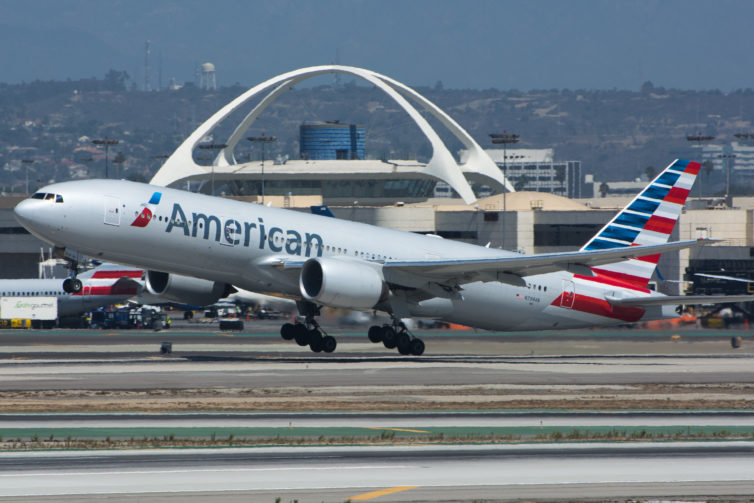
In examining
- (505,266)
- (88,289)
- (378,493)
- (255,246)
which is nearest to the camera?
(378,493)

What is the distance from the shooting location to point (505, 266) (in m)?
44.2

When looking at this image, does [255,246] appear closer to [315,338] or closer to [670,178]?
[315,338]

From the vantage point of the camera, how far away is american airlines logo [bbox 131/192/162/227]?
40750 mm

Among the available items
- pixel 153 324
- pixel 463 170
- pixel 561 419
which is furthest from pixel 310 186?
pixel 561 419

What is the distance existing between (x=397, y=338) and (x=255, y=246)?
7.75 metres

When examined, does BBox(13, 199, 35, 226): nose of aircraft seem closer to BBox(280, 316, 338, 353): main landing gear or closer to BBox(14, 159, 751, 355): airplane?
BBox(14, 159, 751, 355): airplane

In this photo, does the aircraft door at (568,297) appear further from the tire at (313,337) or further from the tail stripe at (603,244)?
the tire at (313,337)

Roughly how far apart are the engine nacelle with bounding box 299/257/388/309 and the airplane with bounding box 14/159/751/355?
0.16 feet

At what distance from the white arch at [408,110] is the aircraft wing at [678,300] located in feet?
388

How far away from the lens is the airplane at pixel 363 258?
40.8 meters

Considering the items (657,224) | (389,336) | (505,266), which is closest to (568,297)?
(657,224)

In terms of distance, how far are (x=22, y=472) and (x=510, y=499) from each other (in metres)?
8.63

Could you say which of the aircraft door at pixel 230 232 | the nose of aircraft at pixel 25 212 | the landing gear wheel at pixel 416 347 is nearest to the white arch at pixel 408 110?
the landing gear wheel at pixel 416 347

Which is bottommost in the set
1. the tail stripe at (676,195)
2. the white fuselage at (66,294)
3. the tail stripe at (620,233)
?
the white fuselage at (66,294)
